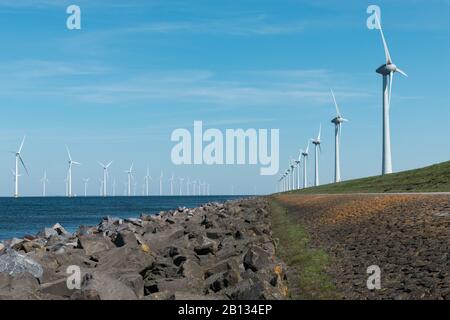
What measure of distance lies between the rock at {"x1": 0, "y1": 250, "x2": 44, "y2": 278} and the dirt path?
20.2 ft

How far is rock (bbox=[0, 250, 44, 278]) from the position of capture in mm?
12988

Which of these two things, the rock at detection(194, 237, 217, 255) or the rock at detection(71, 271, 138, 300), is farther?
the rock at detection(194, 237, 217, 255)

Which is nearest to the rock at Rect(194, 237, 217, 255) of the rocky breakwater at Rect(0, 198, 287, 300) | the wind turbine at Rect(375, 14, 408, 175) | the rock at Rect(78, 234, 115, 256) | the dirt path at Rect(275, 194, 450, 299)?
the rocky breakwater at Rect(0, 198, 287, 300)

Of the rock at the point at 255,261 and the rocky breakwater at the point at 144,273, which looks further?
the rock at the point at 255,261

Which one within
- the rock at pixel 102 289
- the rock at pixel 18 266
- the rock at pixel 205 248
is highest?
the rock at pixel 205 248

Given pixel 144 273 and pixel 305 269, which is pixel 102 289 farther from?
pixel 305 269

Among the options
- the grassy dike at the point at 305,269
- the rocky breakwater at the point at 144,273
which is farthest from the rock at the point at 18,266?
the grassy dike at the point at 305,269

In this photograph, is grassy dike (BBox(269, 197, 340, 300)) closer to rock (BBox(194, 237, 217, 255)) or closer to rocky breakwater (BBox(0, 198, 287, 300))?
rocky breakwater (BBox(0, 198, 287, 300))

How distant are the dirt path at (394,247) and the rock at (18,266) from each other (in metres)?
6.15

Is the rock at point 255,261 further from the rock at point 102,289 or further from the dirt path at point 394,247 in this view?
the rock at point 102,289

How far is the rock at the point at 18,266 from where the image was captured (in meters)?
13.0

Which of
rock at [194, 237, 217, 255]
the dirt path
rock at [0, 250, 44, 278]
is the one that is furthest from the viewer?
rock at [194, 237, 217, 255]
